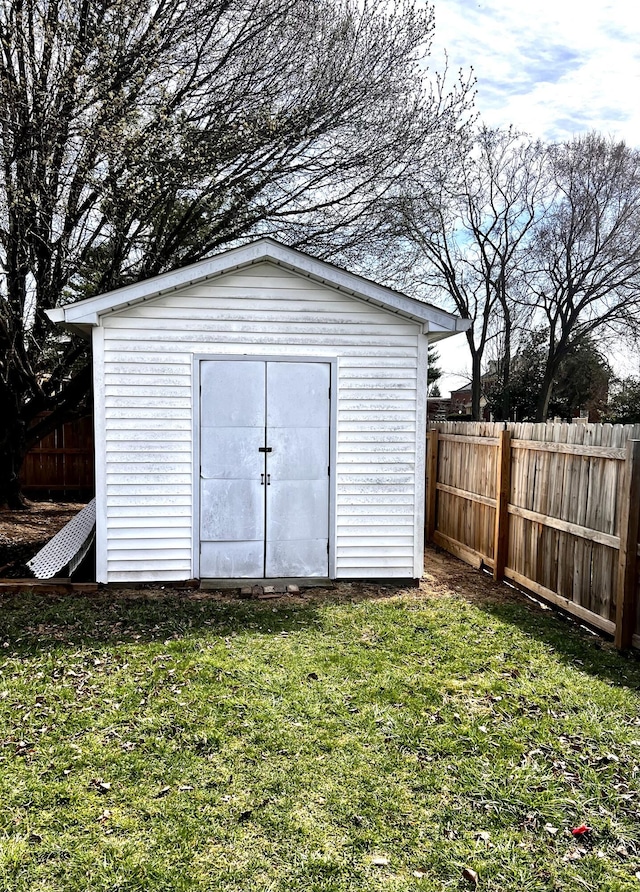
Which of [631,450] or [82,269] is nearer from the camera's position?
[631,450]

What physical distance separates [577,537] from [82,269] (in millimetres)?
8690

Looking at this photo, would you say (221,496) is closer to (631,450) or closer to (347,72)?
(631,450)

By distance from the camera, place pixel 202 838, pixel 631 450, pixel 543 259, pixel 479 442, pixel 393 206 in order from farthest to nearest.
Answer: pixel 543 259 < pixel 393 206 < pixel 479 442 < pixel 631 450 < pixel 202 838

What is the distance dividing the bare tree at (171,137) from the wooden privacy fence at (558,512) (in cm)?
571

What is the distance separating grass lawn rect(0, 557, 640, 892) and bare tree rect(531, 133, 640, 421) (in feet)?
67.9

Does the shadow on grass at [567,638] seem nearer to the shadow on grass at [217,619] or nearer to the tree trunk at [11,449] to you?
the shadow on grass at [217,619]

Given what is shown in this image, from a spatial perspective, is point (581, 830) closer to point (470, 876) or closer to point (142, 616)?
point (470, 876)

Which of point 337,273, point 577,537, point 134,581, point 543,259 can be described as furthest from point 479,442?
point 543,259

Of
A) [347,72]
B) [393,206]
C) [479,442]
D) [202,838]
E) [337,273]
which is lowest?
[202,838]

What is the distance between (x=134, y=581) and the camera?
6832 mm

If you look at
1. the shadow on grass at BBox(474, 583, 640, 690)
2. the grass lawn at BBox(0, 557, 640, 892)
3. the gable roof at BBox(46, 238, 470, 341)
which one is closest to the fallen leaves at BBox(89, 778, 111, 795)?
the grass lawn at BBox(0, 557, 640, 892)

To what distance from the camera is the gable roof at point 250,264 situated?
6.42 meters

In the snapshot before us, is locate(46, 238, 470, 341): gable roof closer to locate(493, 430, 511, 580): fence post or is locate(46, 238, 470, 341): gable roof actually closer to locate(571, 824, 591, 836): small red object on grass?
locate(493, 430, 511, 580): fence post

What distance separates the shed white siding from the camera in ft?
21.9
